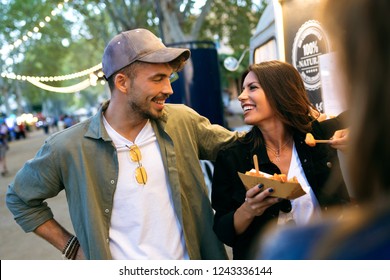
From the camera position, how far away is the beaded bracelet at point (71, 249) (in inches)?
70.8

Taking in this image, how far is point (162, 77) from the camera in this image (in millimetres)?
1777

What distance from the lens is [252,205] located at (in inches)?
57.3

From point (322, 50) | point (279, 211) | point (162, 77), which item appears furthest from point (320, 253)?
point (322, 50)

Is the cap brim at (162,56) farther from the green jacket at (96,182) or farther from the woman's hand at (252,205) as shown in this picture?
the woman's hand at (252,205)

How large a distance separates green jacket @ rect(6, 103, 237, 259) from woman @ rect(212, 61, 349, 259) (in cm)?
14

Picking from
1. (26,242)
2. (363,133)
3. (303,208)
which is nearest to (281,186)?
(303,208)

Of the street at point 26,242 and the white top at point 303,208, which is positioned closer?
the white top at point 303,208

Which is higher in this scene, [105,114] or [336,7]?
[336,7]

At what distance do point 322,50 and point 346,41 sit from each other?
162 centimetres

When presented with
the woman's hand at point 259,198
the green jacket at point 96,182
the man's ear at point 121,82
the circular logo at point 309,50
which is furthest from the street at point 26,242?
the woman's hand at point 259,198

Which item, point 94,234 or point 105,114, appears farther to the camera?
point 105,114

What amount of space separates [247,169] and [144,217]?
1.56 ft

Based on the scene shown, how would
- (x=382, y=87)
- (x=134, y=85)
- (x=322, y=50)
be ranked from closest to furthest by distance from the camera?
1. (x=382, y=87)
2. (x=134, y=85)
3. (x=322, y=50)

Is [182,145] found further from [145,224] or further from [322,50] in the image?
[322,50]
